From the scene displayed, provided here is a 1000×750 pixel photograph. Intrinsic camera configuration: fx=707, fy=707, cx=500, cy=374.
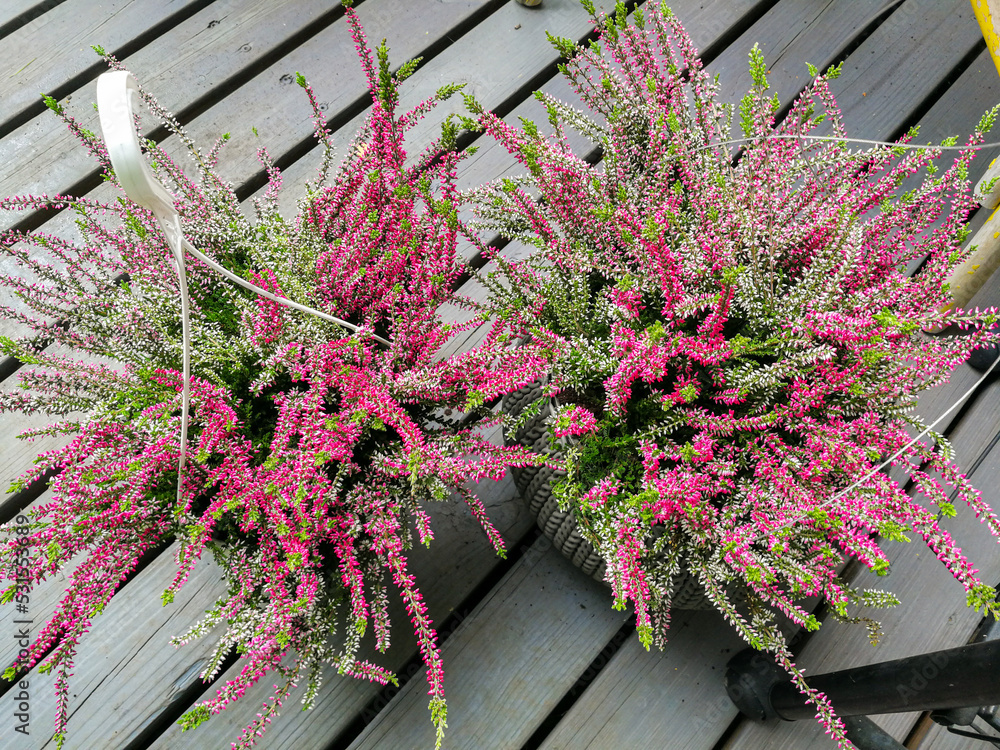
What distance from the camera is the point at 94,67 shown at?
1.50 meters

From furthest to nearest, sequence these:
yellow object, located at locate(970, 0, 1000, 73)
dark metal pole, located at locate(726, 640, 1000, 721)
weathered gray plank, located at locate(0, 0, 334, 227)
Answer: weathered gray plank, located at locate(0, 0, 334, 227) < yellow object, located at locate(970, 0, 1000, 73) < dark metal pole, located at locate(726, 640, 1000, 721)

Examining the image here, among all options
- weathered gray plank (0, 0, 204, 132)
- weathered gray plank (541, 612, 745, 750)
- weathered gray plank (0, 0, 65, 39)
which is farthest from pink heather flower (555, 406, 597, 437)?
weathered gray plank (0, 0, 65, 39)

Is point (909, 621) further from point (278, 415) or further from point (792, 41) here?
point (792, 41)

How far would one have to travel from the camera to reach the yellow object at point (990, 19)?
126 cm

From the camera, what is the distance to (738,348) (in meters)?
0.78

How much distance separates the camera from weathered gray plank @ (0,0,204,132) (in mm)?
1474

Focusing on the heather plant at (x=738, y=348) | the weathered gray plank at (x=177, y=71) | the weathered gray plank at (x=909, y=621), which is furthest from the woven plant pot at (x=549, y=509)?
the weathered gray plank at (x=177, y=71)

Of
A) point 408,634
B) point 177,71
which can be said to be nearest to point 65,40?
point 177,71

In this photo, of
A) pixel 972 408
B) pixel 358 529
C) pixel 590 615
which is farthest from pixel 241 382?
pixel 972 408

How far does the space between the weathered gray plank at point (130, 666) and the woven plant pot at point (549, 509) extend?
0.54 meters

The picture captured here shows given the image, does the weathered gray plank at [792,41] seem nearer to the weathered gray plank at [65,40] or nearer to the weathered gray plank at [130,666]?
the weathered gray plank at [65,40]

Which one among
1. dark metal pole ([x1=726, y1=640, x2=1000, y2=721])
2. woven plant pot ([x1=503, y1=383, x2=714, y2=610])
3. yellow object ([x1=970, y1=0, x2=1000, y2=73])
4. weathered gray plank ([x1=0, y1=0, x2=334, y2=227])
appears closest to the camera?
dark metal pole ([x1=726, y1=640, x2=1000, y2=721])

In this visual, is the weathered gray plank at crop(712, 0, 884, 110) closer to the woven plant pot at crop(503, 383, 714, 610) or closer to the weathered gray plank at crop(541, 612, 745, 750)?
the woven plant pot at crop(503, 383, 714, 610)

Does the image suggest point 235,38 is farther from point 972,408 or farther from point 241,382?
point 972,408
